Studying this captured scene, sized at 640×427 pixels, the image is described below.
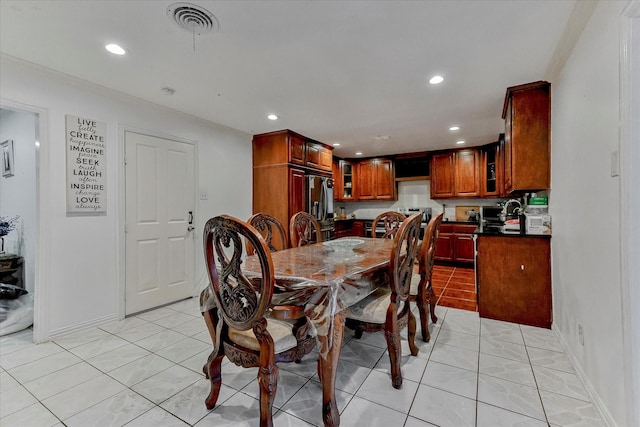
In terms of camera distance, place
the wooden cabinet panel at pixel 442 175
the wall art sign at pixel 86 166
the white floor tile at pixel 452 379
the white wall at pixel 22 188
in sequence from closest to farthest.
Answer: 1. the white floor tile at pixel 452 379
2. the wall art sign at pixel 86 166
3. the white wall at pixel 22 188
4. the wooden cabinet panel at pixel 442 175

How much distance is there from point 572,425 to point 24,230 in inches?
201

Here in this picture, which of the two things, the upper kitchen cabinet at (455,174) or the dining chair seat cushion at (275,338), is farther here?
the upper kitchen cabinet at (455,174)

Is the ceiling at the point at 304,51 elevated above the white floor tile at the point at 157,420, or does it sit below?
above

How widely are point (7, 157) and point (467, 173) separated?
669 centimetres

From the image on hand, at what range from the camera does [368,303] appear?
194 cm

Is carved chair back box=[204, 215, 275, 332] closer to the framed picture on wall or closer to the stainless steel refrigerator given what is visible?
the stainless steel refrigerator

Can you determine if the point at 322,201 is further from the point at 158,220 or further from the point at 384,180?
the point at 158,220

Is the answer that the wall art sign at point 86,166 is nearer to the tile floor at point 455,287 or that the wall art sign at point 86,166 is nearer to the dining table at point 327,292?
the dining table at point 327,292

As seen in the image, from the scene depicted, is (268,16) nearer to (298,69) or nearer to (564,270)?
(298,69)

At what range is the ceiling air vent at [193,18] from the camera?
1.64 m

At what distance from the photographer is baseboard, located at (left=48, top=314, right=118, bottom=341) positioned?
248 cm

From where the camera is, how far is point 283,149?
4152 millimetres

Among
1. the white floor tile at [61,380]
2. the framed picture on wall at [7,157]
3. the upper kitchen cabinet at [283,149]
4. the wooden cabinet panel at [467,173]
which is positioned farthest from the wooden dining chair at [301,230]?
the wooden cabinet panel at [467,173]

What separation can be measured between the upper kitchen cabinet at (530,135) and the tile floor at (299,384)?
137cm
